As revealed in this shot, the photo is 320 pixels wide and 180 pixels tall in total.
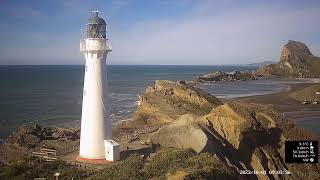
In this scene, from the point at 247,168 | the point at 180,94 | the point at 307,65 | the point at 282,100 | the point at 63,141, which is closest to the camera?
the point at 247,168

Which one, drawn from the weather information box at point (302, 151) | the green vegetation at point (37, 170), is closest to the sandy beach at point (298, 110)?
the weather information box at point (302, 151)

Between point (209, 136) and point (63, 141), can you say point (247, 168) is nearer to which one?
point (209, 136)

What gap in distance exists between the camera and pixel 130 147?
19.1 m

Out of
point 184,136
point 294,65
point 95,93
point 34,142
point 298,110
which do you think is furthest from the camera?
A: point 294,65

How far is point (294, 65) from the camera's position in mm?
123625

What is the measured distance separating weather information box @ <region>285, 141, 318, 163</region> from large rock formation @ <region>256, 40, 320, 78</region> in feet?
328

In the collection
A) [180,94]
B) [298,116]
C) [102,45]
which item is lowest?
[298,116]

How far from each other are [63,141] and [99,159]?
812 centimetres

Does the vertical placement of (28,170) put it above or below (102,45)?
below

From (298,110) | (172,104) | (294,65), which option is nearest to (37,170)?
(172,104)

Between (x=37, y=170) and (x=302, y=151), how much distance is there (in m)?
10.1

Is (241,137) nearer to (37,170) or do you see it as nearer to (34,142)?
(37,170)

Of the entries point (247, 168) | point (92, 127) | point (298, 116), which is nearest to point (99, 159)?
point (92, 127)

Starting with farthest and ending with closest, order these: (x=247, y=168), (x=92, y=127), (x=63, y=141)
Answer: (x=63, y=141) → (x=247, y=168) → (x=92, y=127)
